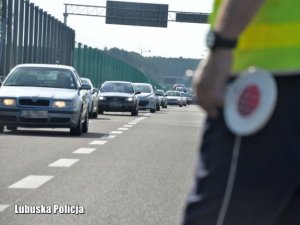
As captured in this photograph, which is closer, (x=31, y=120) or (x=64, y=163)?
(x=64, y=163)

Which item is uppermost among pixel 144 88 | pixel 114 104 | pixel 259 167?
pixel 259 167

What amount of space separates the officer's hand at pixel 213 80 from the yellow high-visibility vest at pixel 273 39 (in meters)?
0.09

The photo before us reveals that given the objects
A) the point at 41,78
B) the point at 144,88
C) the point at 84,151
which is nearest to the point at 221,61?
the point at 84,151

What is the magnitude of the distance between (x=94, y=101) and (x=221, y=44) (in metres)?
26.1

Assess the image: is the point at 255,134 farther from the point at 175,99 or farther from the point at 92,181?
the point at 175,99

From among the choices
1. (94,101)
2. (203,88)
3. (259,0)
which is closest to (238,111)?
(203,88)

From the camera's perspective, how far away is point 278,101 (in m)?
2.62

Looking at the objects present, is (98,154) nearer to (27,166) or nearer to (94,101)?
(27,166)

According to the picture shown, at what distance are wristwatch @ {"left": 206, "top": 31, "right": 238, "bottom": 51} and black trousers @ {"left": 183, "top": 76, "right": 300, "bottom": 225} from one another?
0.18 metres

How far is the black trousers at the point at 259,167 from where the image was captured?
2.63 m

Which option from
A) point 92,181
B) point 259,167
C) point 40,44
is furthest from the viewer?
point 40,44

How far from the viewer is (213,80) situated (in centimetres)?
254

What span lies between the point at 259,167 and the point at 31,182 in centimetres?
697

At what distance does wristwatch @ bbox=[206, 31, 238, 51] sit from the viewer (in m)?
2.58
